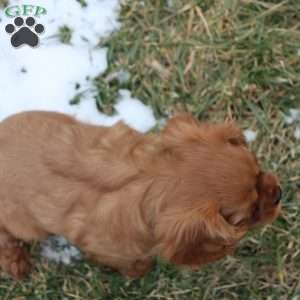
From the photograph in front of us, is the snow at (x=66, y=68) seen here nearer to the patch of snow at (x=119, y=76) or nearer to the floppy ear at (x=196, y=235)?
the patch of snow at (x=119, y=76)

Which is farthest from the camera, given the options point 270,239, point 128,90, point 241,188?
point 128,90

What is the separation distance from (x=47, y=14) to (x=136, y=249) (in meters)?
1.80

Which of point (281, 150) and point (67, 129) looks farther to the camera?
point (281, 150)

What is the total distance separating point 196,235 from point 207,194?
243mm

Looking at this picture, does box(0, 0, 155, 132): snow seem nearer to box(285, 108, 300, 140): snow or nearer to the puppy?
the puppy

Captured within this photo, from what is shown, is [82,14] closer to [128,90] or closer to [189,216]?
[128,90]

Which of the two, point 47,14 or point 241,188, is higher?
point 47,14

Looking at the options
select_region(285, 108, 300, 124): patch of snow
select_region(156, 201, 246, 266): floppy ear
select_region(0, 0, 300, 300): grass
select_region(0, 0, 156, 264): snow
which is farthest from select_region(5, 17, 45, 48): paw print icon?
select_region(156, 201, 246, 266): floppy ear

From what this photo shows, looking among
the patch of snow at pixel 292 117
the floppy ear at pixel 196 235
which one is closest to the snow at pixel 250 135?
the patch of snow at pixel 292 117

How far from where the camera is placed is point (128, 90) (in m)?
3.73

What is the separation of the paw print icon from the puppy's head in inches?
60.2

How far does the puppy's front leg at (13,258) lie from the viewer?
342cm

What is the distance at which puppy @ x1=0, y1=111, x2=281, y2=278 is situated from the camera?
2.48 m

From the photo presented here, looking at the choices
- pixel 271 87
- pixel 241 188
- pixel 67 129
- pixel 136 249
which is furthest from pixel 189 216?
pixel 271 87
